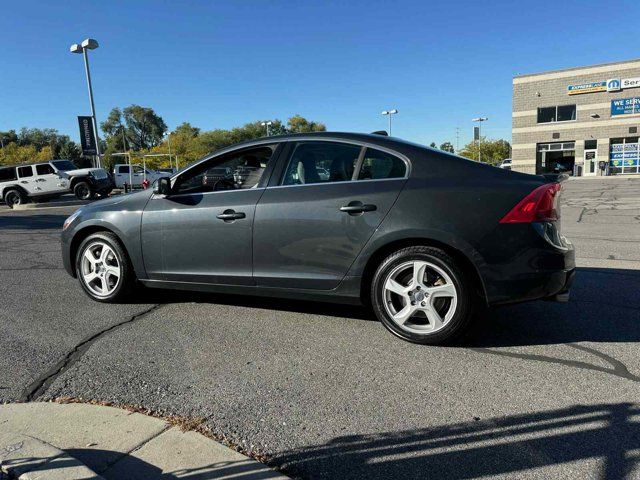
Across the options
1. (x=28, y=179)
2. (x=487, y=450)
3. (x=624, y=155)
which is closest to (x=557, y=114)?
(x=624, y=155)

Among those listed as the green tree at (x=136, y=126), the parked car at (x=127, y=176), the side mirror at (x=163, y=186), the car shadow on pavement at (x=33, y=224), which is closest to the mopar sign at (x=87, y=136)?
the parked car at (x=127, y=176)

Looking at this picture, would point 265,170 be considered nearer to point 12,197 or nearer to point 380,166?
point 380,166

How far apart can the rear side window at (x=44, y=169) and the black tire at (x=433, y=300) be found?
A: 23.3 m

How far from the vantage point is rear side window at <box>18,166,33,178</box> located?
75.7 feet

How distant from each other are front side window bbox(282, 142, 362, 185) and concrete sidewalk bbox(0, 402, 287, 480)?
89.4 inches

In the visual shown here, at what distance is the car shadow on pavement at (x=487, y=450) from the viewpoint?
229 centimetres

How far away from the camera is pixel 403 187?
3.85m

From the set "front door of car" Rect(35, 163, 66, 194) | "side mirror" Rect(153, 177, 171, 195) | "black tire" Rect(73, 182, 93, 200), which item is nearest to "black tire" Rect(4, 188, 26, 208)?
"front door of car" Rect(35, 163, 66, 194)

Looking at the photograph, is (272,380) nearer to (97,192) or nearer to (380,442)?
(380,442)

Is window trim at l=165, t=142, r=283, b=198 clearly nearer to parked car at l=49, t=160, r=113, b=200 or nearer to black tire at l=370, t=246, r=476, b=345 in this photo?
black tire at l=370, t=246, r=476, b=345

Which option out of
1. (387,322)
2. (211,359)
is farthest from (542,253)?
(211,359)

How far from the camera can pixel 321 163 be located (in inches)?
166

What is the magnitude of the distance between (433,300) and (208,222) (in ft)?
6.83

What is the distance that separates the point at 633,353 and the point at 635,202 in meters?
Answer: 14.0
